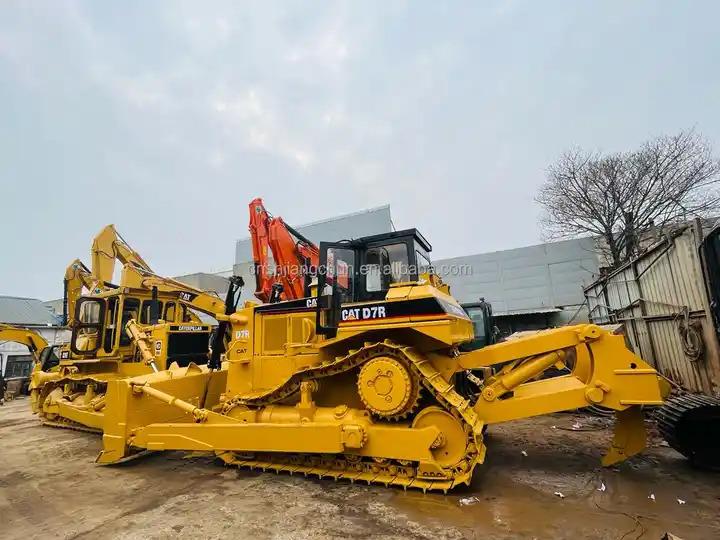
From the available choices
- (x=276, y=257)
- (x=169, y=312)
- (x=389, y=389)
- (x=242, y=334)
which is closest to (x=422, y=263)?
(x=389, y=389)

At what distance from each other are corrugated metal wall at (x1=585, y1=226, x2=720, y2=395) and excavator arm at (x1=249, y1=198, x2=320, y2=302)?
6.24 m

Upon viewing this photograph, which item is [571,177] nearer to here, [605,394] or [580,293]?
[580,293]

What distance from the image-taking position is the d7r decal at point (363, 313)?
4632mm

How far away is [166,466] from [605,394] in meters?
5.60

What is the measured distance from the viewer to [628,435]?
429cm

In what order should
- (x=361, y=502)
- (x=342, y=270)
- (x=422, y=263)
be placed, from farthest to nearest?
(x=422, y=263), (x=342, y=270), (x=361, y=502)

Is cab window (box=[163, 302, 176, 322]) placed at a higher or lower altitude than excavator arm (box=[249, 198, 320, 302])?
lower

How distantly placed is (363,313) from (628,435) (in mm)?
3227

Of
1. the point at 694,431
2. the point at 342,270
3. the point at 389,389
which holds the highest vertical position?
the point at 342,270

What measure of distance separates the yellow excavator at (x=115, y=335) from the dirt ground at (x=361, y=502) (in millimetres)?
3178

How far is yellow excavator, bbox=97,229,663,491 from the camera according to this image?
4.16 meters

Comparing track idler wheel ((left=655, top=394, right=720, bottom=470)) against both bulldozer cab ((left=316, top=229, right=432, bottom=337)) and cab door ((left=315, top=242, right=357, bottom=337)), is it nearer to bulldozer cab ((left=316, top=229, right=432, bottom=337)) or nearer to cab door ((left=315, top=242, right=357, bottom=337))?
bulldozer cab ((left=316, top=229, right=432, bottom=337))

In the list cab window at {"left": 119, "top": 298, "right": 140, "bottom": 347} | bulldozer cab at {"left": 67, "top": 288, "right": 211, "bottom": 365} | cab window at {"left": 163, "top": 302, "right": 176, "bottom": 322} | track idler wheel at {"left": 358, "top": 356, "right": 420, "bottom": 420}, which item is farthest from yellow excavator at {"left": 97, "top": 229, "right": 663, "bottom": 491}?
cab window at {"left": 163, "top": 302, "right": 176, "bottom": 322}

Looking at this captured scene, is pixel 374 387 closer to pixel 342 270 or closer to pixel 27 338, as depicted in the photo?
pixel 342 270
